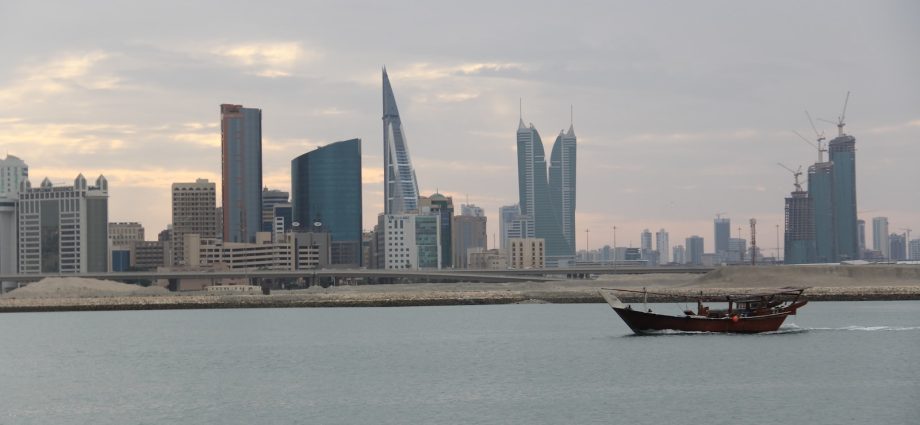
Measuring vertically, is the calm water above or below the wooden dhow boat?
below

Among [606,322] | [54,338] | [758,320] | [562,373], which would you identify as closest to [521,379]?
[562,373]

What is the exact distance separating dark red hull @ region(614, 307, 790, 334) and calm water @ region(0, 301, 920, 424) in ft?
6.18

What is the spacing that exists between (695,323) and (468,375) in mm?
35402

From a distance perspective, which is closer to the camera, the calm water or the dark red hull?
the calm water

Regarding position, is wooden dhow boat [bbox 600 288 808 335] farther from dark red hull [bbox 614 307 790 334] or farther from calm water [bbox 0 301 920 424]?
calm water [bbox 0 301 920 424]

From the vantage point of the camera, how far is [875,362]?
81.9m

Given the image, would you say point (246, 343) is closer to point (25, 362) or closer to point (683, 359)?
point (25, 362)

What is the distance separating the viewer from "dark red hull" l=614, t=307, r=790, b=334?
107 m

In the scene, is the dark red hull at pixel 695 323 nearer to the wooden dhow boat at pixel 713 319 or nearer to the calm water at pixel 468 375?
the wooden dhow boat at pixel 713 319

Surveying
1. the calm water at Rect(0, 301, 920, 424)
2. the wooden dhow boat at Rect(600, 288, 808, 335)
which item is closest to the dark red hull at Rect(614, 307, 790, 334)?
the wooden dhow boat at Rect(600, 288, 808, 335)

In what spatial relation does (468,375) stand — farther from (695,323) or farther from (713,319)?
(713,319)

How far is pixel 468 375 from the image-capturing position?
78.3 metres

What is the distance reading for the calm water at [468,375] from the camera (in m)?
62.5

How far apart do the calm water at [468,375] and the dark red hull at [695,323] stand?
1.88m
